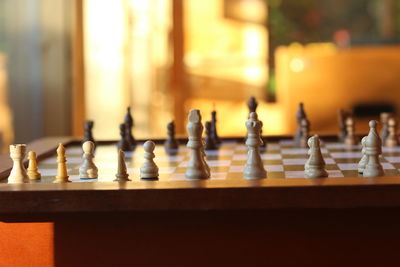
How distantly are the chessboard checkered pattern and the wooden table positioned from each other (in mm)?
185

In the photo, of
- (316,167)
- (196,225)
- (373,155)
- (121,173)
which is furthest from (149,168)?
(373,155)

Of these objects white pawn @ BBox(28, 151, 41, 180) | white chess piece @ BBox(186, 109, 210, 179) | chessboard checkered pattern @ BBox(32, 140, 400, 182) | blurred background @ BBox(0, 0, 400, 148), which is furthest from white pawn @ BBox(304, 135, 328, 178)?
blurred background @ BBox(0, 0, 400, 148)

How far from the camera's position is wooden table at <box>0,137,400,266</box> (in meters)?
1.49

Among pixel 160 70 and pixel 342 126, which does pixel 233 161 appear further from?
pixel 160 70

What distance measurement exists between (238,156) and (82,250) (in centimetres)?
72

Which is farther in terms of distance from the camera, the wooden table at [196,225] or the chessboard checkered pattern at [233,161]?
the chessboard checkered pattern at [233,161]

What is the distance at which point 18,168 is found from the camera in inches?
67.2

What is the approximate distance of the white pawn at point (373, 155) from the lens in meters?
1.66

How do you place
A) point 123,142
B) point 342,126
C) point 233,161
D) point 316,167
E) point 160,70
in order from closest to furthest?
point 316,167 → point 233,161 → point 123,142 → point 342,126 → point 160,70

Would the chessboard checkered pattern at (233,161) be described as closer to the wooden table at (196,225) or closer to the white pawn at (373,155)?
the white pawn at (373,155)

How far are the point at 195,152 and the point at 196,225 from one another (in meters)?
0.20

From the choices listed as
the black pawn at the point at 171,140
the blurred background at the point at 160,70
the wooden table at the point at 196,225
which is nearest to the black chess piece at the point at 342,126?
the black pawn at the point at 171,140

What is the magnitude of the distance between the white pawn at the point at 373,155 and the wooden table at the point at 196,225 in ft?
0.31

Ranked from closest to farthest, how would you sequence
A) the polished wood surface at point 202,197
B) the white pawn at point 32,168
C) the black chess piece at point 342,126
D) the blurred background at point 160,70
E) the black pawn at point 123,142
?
the polished wood surface at point 202,197
the white pawn at point 32,168
the black pawn at point 123,142
the black chess piece at point 342,126
the blurred background at point 160,70
